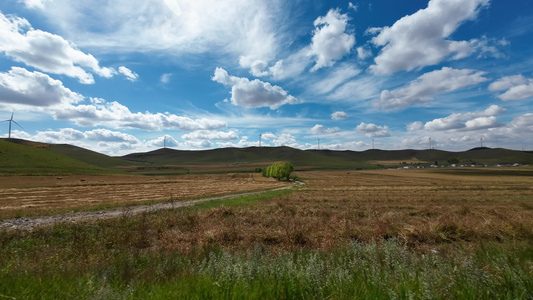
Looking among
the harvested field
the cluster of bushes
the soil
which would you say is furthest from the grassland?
the cluster of bushes

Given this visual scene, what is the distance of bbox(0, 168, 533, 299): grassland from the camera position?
3725 millimetres

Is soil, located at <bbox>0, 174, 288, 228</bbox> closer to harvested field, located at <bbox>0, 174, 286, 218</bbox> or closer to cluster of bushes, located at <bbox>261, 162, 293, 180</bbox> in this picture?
harvested field, located at <bbox>0, 174, 286, 218</bbox>

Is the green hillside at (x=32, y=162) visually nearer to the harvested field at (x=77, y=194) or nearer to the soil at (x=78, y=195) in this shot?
the harvested field at (x=77, y=194)

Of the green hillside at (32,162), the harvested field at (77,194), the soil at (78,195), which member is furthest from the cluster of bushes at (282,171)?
the green hillside at (32,162)

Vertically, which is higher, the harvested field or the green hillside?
the green hillside

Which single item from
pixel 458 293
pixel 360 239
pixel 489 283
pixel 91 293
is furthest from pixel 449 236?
pixel 91 293

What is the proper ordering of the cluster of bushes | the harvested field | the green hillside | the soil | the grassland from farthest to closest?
the green hillside, the cluster of bushes, the harvested field, the soil, the grassland

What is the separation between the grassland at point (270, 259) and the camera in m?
3.72

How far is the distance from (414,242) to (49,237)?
18.7 m

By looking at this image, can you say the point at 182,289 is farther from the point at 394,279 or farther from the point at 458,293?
the point at 458,293

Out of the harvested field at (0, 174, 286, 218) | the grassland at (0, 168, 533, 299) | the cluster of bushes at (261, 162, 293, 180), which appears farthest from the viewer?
the cluster of bushes at (261, 162, 293, 180)

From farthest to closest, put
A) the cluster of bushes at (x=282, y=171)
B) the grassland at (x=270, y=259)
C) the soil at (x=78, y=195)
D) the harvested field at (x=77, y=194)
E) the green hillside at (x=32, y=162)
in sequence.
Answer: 1. the green hillside at (x=32, y=162)
2. the cluster of bushes at (x=282, y=171)
3. the harvested field at (x=77, y=194)
4. the soil at (x=78, y=195)
5. the grassland at (x=270, y=259)

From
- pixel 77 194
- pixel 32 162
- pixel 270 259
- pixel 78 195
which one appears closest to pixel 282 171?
pixel 77 194

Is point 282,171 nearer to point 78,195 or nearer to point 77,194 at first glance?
point 77,194
